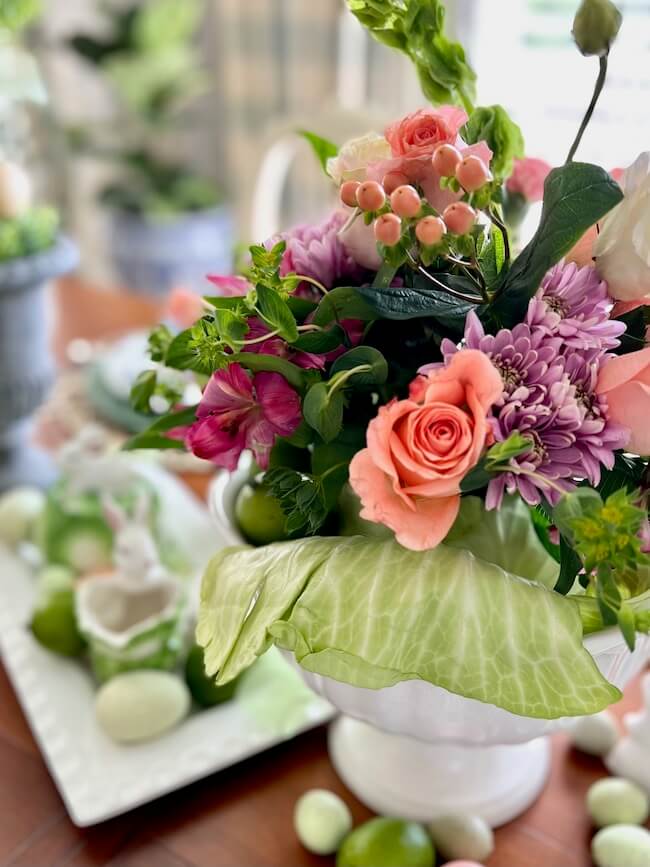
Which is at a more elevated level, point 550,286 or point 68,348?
point 550,286

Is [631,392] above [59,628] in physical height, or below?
above

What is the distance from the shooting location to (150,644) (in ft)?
2.17

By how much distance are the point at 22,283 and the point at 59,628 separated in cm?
33

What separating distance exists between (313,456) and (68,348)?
0.82 m

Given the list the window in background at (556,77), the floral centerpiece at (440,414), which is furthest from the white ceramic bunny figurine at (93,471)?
the window in background at (556,77)

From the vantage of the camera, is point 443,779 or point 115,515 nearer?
point 443,779

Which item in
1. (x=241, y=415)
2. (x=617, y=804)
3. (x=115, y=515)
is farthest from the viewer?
(x=115, y=515)

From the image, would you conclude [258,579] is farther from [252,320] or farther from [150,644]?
[150,644]

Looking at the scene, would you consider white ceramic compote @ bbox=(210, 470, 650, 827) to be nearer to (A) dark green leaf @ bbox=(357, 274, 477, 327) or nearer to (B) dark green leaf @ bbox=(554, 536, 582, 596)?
(B) dark green leaf @ bbox=(554, 536, 582, 596)

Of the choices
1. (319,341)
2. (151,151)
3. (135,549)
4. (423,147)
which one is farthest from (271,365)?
(151,151)

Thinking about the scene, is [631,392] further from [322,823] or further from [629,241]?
[322,823]

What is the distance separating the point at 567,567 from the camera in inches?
18.2

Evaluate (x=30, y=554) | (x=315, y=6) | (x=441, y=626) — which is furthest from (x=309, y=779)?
(x=315, y=6)

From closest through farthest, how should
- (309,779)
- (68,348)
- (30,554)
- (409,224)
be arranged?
(409,224), (309,779), (30,554), (68,348)
